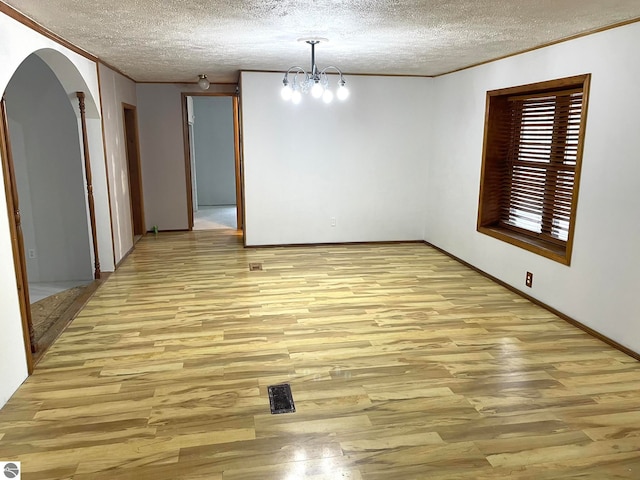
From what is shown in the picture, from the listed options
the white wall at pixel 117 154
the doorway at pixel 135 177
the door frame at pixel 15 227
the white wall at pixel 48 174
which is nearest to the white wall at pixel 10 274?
the door frame at pixel 15 227

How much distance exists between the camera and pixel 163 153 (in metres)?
7.45

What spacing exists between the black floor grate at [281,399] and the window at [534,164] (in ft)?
8.49

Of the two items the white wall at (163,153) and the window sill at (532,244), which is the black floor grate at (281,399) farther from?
the white wall at (163,153)

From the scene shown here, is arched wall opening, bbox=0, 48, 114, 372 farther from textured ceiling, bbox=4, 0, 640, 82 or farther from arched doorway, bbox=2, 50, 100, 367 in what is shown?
textured ceiling, bbox=4, 0, 640, 82

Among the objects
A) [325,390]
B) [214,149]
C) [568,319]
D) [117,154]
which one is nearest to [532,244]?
[568,319]

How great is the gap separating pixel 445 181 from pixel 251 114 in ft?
8.79

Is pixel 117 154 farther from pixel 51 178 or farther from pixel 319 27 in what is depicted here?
pixel 319 27

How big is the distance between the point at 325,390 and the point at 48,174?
4414 millimetres

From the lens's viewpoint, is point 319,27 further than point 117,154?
No

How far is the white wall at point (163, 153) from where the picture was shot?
286 inches

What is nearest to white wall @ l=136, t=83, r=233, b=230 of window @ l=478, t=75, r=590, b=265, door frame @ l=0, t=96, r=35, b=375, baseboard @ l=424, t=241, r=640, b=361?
window @ l=478, t=75, r=590, b=265

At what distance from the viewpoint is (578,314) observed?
381cm

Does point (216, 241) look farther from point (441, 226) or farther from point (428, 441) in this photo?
point (428, 441)

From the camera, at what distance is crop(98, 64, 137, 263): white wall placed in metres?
5.33
